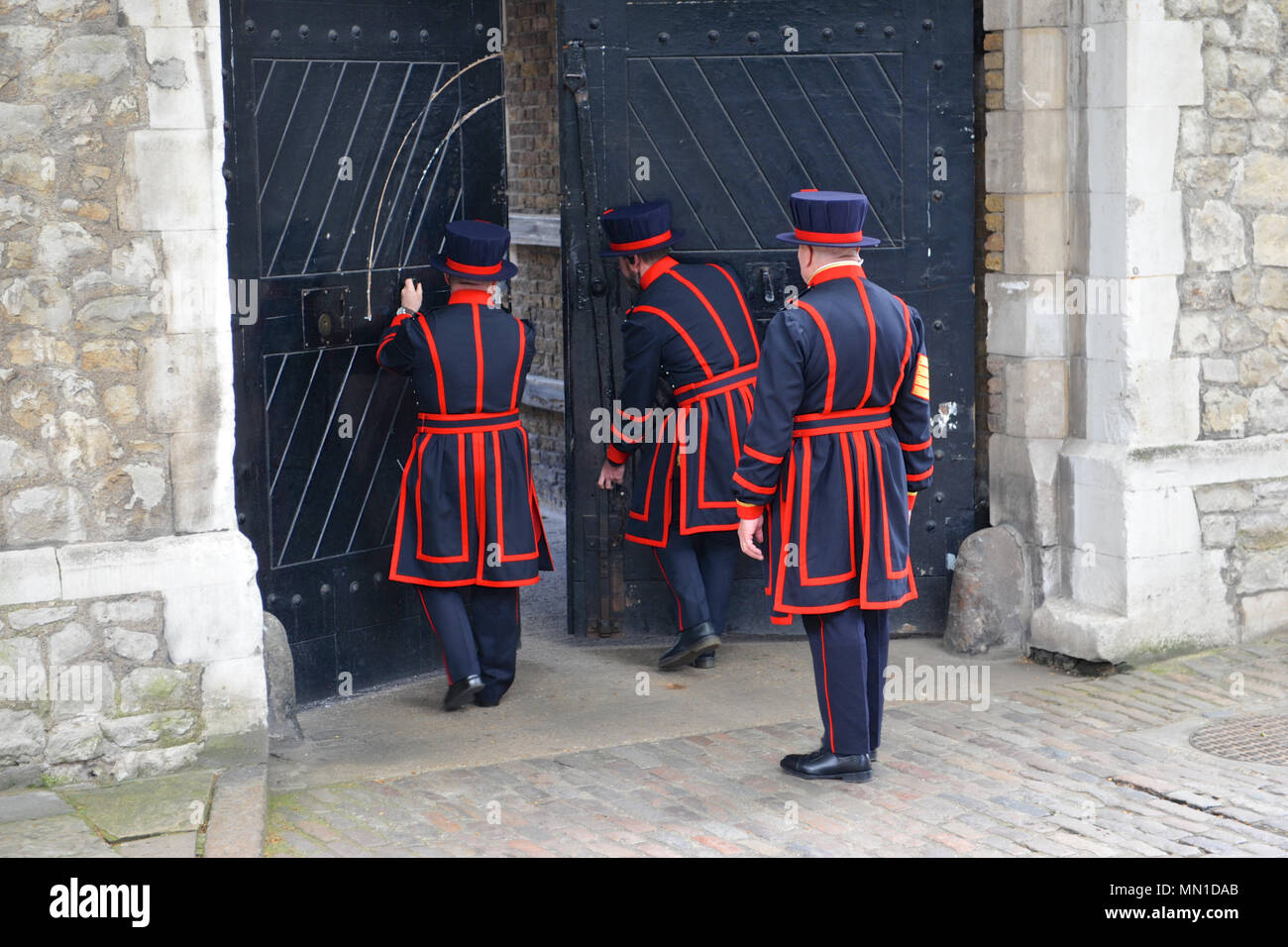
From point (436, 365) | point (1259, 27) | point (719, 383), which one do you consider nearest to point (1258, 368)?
point (1259, 27)

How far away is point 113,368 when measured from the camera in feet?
16.4

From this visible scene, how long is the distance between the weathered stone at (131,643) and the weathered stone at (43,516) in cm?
30

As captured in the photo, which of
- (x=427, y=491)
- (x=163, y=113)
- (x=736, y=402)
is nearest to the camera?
(x=163, y=113)

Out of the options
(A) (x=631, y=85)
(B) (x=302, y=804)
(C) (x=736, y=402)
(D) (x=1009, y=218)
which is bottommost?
(B) (x=302, y=804)

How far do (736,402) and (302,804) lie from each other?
2287mm

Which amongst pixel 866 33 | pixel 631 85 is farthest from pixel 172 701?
pixel 866 33

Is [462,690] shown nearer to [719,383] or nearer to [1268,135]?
[719,383]

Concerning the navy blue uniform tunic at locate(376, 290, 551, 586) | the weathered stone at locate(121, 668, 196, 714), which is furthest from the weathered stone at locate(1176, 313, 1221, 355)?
the weathered stone at locate(121, 668, 196, 714)

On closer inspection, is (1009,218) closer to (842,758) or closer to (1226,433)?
(1226,433)

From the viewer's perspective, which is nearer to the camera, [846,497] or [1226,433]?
[846,497]

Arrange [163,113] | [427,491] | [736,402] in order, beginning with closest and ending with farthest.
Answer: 1. [163,113]
2. [427,491]
3. [736,402]

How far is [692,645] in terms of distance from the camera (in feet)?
20.9

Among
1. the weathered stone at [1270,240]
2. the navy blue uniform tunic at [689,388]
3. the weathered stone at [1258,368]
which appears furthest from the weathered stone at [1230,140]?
the navy blue uniform tunic at [689,388]

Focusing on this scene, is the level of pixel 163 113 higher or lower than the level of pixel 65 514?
higher
